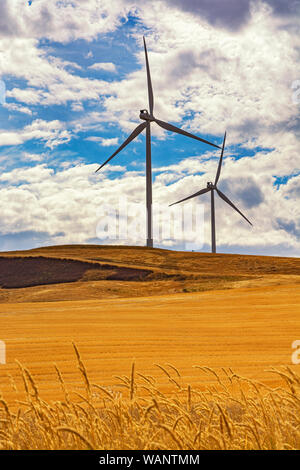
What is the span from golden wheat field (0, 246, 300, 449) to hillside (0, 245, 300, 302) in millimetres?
193

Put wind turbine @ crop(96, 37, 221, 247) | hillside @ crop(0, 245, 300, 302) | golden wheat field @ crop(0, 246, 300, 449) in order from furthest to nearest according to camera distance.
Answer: wind turbine @ crop(96, 37, 221, 247) → hillside @ crop(0, 245, 300, 302) → golden wheat field @ crop(0, 246, 300, 449)

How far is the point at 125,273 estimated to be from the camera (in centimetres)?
3086

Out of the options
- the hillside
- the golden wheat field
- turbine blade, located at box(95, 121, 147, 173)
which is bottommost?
the golden wheat field

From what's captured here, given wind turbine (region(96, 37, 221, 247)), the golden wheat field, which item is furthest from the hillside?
wind turbine (region(96, 37, 221, 247))

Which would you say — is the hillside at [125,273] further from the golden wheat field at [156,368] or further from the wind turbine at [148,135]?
the wind turbine at [148,135]

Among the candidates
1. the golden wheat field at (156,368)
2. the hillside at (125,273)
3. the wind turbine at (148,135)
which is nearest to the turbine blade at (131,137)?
the wind turbine at (148,135)

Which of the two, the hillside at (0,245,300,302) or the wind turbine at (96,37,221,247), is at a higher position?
the wind turbine at (96,37,221,247)

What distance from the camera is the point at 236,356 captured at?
32.1 feet

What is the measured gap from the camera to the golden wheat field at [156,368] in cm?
404

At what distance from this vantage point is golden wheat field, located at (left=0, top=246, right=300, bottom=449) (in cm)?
404

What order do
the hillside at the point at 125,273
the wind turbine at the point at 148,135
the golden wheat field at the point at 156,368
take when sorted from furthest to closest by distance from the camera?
1. the wind turbine at the point at 148,135
2. the hillside at the point at 125,273
3. the golden wheat field at the point at 156,368

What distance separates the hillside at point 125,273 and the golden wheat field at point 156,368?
0.63ft

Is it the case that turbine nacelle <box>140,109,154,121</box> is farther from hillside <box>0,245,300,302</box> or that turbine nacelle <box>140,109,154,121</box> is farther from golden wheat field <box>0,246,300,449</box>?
golden wheat field <box>0,246,300,449</box>

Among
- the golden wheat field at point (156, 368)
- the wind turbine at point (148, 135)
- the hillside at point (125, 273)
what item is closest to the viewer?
the golden wheat field at point (156, 368)
